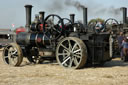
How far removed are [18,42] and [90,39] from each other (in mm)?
2913

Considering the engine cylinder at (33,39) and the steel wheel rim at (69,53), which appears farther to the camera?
the engine cylinder at (33,39)

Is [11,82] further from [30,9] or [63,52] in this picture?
[30,9]

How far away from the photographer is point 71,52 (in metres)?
6.87

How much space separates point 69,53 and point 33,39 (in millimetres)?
1756

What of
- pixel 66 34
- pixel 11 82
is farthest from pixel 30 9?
pixel 11 82

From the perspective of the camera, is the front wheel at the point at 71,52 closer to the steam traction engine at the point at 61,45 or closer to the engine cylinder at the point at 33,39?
the steam traction engine at the point at 61,45

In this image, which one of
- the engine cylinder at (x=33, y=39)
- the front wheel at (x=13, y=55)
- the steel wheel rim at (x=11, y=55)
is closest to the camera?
the front wheel at (x=13, y=55)

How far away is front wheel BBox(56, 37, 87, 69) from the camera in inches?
256

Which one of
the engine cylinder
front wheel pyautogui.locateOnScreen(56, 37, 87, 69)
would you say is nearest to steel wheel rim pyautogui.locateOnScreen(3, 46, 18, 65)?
the engine cylinder

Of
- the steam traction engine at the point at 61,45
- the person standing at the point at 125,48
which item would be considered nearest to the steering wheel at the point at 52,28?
the steam traction engine at the point at 61,45

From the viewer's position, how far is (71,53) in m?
6.89

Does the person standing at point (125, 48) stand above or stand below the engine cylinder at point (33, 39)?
below

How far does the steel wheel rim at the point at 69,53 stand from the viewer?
22.2ft

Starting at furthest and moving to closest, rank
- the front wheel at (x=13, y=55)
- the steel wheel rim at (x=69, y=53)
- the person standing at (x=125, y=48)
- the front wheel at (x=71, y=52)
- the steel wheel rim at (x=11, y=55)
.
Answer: the person standing at (x=125, y=48) → the steel wheel rim at (x=11, y=55) → the front wheel at (x=13, y=55) → the steel wheel rim at (x=69, y=53) → the front wheel at (x=71, y=52)
